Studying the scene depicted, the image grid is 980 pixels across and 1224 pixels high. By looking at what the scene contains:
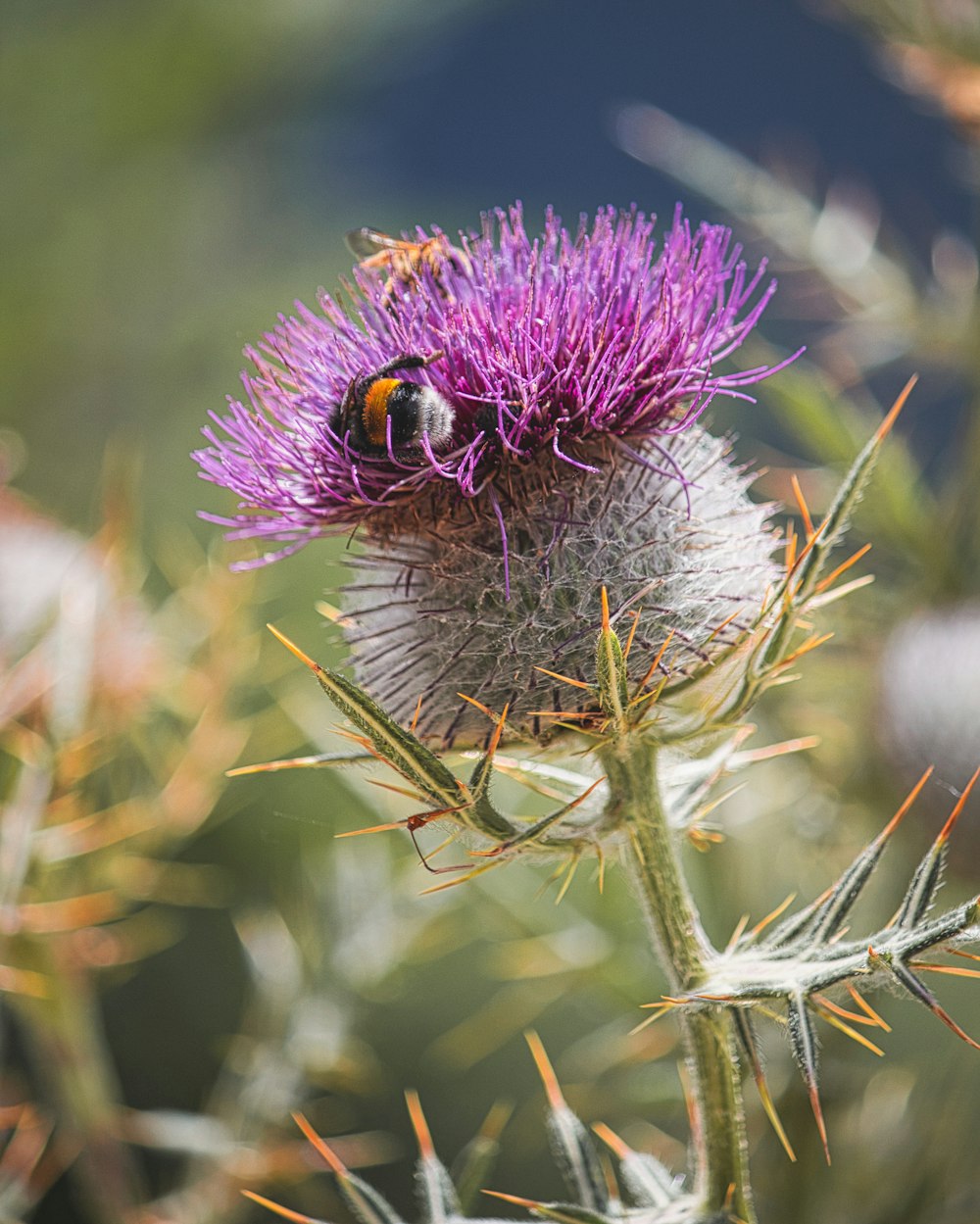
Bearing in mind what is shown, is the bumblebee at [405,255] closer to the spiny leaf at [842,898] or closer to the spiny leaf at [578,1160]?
the spiny leaf at [842,898]

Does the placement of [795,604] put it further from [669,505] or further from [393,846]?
[393,846]

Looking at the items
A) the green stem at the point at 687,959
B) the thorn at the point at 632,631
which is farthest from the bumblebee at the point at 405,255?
the green stem at the point at 687,959

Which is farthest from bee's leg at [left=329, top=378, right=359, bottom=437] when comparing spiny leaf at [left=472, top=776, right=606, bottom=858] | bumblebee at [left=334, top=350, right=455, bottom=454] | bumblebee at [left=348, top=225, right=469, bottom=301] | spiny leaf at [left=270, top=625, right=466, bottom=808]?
spiny leaf at [left=472, top=776, right=606, bottom=858]

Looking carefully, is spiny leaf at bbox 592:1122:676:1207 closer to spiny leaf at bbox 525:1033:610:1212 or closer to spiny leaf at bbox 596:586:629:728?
spiny leaf at bbox 525:1033:610:1212

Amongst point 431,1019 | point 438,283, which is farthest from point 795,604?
point 431,1019

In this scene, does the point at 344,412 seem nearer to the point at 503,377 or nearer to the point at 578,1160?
the point at 503,377

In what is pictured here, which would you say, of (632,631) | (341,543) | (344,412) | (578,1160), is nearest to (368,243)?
(344,412)

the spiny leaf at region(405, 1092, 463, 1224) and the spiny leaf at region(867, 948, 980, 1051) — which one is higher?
the spiny leaf at region(867, 948, 980, 1051)
